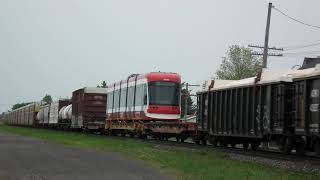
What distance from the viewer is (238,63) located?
70.9 meters

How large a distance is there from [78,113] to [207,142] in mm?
20711

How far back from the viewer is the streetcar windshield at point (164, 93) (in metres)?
34.5

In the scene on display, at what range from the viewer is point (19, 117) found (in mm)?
108250

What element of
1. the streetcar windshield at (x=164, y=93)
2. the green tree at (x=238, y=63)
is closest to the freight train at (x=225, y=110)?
the streetcar windshield at (x=164, y=93)

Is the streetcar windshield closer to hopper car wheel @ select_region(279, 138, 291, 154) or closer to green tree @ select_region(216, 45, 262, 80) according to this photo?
hopper car wheel @ select_region(279, 138, 291, 154)

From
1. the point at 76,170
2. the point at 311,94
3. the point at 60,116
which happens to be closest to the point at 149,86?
the point at 311,94

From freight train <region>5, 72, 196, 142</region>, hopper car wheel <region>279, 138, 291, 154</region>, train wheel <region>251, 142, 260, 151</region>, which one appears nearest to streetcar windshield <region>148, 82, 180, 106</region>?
freight train <region>5, 72, 196, 142</region>

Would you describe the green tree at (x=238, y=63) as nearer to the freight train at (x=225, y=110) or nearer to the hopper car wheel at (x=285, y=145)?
the freight train at (x=225, y=110)

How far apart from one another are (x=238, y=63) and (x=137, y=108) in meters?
36.6

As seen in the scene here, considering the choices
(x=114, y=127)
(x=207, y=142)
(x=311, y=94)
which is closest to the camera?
(x=311, y=94)

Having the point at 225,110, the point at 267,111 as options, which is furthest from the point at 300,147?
the point at 225,110

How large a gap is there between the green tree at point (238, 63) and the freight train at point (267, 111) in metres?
40.5

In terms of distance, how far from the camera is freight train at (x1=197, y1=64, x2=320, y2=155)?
1925cm

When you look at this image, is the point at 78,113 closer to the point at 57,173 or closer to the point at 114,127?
the point at 114,127
